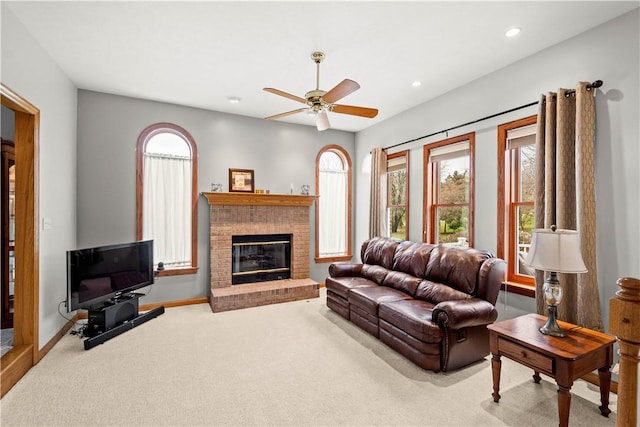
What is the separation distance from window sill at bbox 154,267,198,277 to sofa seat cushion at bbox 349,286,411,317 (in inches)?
99.9

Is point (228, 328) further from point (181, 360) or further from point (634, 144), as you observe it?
point (634, 144)

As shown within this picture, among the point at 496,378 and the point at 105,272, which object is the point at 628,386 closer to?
the point at 496,378

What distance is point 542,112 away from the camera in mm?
2920

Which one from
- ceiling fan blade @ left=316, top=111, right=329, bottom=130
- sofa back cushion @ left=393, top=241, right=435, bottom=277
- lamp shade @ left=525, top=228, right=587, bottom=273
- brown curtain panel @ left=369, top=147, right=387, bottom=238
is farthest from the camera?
brown curtain panel @ left=369, top=147, right=387, bottom=238

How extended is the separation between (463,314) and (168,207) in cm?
425

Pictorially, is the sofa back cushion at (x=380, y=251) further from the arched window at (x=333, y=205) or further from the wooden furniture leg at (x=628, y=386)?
the wooden furniture leg at (x=628, y=386)

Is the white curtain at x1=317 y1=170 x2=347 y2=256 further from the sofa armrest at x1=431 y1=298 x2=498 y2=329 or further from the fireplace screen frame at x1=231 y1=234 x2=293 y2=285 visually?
the sofa armrest at x1=431 y1=298 x2=498 y2=329

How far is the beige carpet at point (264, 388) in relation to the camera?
214 centimetres

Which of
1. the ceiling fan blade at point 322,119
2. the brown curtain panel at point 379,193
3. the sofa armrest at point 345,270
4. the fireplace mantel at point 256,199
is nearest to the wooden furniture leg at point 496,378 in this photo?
the sofa armrest at point 345,270

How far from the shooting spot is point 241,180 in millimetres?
5090

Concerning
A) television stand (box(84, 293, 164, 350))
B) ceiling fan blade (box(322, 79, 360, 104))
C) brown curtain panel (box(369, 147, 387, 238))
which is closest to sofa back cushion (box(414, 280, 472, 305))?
brown curtain panel (box(369, 147, 387, 238))

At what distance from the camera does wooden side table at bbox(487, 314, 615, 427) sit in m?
1.92

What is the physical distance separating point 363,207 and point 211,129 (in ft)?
10.1

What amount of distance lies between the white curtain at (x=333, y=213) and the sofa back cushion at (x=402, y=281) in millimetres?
2006
